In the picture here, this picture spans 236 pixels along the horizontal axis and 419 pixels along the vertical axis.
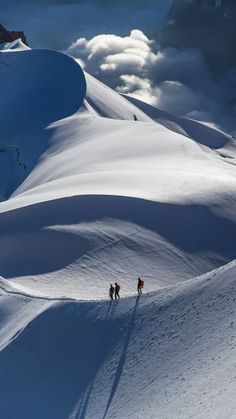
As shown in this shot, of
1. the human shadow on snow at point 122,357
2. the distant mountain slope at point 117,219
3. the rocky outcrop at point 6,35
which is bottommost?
the distant mountain slope at point 117,219

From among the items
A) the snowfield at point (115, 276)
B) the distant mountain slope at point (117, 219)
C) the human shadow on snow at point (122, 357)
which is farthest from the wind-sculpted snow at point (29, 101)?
the human shadow on snow at point (122, 357)

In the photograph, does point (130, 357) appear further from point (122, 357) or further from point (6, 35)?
point (6, 35)

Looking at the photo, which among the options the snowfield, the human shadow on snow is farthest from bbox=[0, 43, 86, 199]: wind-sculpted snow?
the human shadow on snow

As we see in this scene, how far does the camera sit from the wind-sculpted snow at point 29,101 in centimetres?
8175

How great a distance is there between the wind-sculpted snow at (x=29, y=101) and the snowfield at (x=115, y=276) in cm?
61

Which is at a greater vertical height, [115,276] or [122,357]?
[122,357]

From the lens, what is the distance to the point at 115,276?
118ft

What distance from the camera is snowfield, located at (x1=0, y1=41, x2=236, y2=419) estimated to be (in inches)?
851

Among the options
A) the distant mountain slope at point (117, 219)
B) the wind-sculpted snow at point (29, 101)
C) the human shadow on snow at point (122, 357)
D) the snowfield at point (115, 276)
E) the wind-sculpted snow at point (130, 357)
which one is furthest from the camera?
the wind-sculpted snow at point (29, 101)

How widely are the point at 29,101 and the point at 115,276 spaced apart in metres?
64.3

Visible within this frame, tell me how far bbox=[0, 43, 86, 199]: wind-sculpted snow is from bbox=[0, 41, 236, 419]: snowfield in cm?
61

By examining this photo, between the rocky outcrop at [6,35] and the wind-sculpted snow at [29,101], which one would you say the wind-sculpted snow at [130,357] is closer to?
the wind-sculpted snow at [29,101]

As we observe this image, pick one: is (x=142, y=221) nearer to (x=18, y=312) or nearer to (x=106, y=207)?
(x=106, y=207)

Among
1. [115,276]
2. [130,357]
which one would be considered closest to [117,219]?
[115,276]
